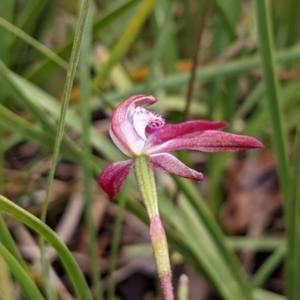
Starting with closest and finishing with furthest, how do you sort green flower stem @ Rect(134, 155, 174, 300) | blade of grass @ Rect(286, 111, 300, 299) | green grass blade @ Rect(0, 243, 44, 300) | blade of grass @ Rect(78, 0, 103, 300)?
green flower stem @ Rect(134, 155, 174, 300) < green grass blade @ Rect(0, 243, 44, 300) < blade of grass @ Rect(286, 111, 300, 299) < blade of grass @ Rect(78, 0, 103, 300)

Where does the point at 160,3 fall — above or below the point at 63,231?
above

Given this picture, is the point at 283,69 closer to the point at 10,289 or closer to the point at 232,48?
the point at 232,48

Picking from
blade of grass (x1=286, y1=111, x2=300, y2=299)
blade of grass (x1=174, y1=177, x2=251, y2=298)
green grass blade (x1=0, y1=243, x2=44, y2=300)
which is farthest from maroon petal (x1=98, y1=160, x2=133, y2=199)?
blade of grass (x1=174, y1=177, x2=251, y2=298)

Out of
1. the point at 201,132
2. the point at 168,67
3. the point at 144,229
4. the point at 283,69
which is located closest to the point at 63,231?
the point at 144,229

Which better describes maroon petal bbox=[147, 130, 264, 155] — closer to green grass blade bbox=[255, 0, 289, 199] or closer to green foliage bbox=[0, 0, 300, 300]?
green foliage bbox=[0, 0, 300, 300]

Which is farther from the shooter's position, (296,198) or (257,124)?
(257,124)

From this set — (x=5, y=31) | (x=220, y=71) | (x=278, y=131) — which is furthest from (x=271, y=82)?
(x=5, y=31)
